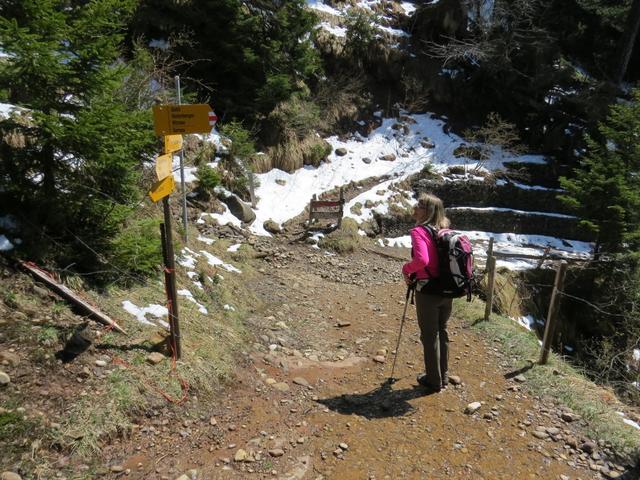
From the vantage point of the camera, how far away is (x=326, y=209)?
11.8 m

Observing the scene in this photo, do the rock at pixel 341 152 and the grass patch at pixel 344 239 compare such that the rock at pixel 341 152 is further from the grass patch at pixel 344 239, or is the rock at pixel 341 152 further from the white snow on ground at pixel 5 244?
the white snow on ground at pixel 5 244

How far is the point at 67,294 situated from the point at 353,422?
3128mm

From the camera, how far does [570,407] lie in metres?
4.28

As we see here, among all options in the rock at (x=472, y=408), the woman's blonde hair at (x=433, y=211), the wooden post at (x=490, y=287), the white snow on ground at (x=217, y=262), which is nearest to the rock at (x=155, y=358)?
the woman's blonde hair at (x=433, y=211)

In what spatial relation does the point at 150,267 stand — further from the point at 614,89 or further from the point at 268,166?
the point at 614,89

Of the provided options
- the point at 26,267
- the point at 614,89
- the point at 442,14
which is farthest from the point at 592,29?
the point at 26,267

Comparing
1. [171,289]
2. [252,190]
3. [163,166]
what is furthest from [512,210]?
[163,166]

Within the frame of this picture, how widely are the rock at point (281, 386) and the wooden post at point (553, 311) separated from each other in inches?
129

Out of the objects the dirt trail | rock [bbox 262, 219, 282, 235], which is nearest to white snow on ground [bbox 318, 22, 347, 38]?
rock [bbox 262, 219, 282, 235]

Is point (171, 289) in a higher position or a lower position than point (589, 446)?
higher

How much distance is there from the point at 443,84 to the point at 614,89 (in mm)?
6923

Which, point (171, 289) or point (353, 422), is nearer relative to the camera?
point (353, 422)

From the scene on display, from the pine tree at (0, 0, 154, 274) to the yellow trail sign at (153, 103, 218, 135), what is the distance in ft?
2.16

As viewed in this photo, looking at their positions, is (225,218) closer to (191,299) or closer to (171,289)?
(191,299)
